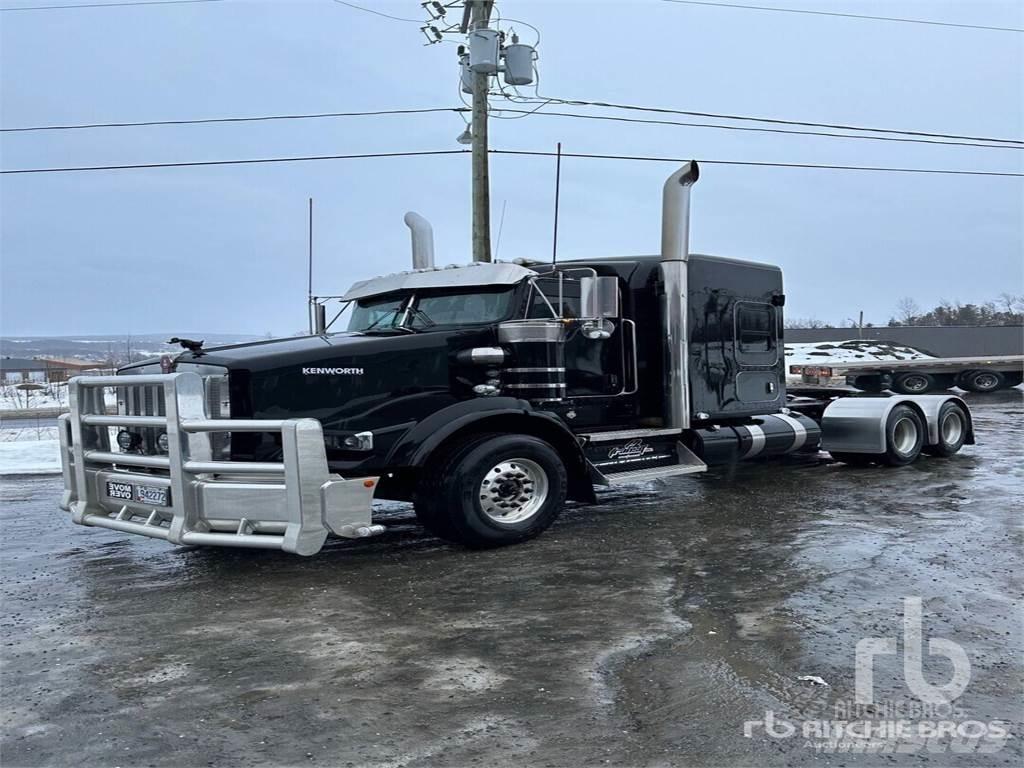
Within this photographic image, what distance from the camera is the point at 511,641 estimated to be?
14.2 ft

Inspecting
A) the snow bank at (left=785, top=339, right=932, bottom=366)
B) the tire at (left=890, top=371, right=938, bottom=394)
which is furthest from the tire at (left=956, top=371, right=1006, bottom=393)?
the tire at (left=890, top=371, right=938, bottom=394)

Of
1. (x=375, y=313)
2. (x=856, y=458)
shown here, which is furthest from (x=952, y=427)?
(x=375, y=313)

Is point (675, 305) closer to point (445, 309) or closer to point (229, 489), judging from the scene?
point (445, 309)

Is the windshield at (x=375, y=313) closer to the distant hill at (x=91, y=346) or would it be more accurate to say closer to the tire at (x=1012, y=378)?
the distant hill at (x=91, y=346)

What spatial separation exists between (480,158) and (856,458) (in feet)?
23.5

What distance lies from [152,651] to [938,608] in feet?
14.0

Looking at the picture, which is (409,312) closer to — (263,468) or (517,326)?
(517,326)

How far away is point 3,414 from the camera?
2305 centimetres

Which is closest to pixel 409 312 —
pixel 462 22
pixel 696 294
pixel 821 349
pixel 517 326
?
pixel 517 326

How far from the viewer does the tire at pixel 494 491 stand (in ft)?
19.9

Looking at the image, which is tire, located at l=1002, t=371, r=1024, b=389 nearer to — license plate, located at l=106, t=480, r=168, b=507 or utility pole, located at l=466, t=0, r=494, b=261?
utility pole, located at l=466, t=0, r=494, b=261

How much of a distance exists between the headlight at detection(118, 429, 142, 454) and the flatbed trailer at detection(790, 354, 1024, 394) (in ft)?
64.4

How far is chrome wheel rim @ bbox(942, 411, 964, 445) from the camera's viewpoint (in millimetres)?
10922

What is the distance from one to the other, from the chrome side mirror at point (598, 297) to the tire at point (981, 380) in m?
22.3
